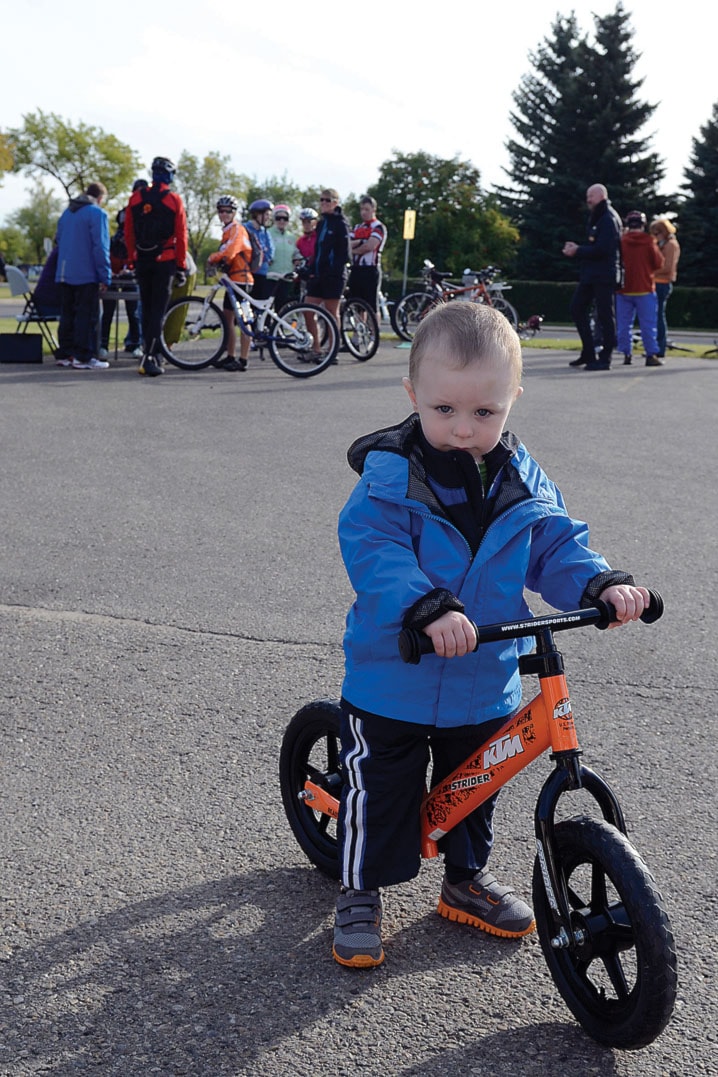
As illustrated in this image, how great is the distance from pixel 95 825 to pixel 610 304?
12427 millimetres

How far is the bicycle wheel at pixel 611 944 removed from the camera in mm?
2135

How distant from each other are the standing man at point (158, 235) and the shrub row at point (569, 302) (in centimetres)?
3148

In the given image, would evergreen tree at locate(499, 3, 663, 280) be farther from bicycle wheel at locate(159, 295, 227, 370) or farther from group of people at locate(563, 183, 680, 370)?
bicycle wheel at locate(159, 295, 227, 370)

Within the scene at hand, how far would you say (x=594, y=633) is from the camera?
485cm

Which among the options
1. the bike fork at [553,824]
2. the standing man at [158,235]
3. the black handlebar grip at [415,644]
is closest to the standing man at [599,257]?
the standing man at [158,235]

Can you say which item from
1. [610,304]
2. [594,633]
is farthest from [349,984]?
[610,304]

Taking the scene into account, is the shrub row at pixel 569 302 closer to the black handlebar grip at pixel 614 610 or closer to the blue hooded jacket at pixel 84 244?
the blue hooded jacket at pixel 84 244

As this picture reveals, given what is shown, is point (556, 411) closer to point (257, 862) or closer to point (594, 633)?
point (594, 633)

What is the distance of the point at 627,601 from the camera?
2291 mm

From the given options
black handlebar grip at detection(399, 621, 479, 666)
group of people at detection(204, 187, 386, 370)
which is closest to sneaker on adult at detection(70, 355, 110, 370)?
group of people at detection(204, 187, 386, 370)

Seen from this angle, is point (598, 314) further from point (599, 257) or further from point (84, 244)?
point (84, 244)

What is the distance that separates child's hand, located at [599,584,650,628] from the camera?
228cm

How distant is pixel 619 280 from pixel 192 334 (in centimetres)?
531

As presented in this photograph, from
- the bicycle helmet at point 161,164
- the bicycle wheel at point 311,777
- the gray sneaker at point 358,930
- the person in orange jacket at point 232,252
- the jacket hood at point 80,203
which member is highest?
the bicycle helmet at point 161,164
